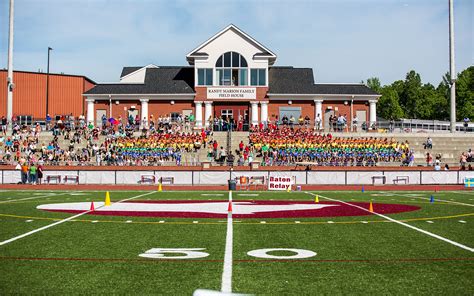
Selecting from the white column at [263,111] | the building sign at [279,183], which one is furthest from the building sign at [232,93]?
the building sign at [279,183]

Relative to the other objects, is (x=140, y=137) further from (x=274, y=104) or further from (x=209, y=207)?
(x=209, y=207)

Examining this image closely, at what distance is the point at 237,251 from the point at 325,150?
1161 inches

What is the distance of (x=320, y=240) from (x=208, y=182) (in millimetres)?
20844

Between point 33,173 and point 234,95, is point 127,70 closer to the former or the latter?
point 234,95

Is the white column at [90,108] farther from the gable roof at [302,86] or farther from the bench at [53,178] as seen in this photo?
the bench at [53,178]

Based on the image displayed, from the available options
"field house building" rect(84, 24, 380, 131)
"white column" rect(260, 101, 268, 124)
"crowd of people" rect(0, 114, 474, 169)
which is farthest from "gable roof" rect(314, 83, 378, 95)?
"crowd of people" rect(0, 114, 474, 169)

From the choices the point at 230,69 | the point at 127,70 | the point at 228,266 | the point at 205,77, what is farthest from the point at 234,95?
the point at 228,266

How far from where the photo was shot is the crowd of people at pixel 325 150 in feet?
124

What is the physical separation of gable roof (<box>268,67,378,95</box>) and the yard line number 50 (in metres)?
43.7

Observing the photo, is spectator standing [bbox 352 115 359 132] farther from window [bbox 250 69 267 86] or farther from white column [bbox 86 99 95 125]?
white column [bbox 86 99 95 125]

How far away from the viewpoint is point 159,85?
5522 cm

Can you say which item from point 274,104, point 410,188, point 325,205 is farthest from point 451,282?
point 274,104

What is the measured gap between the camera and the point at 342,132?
4553 centimetres

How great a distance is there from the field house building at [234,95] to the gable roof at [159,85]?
0.68 ft
